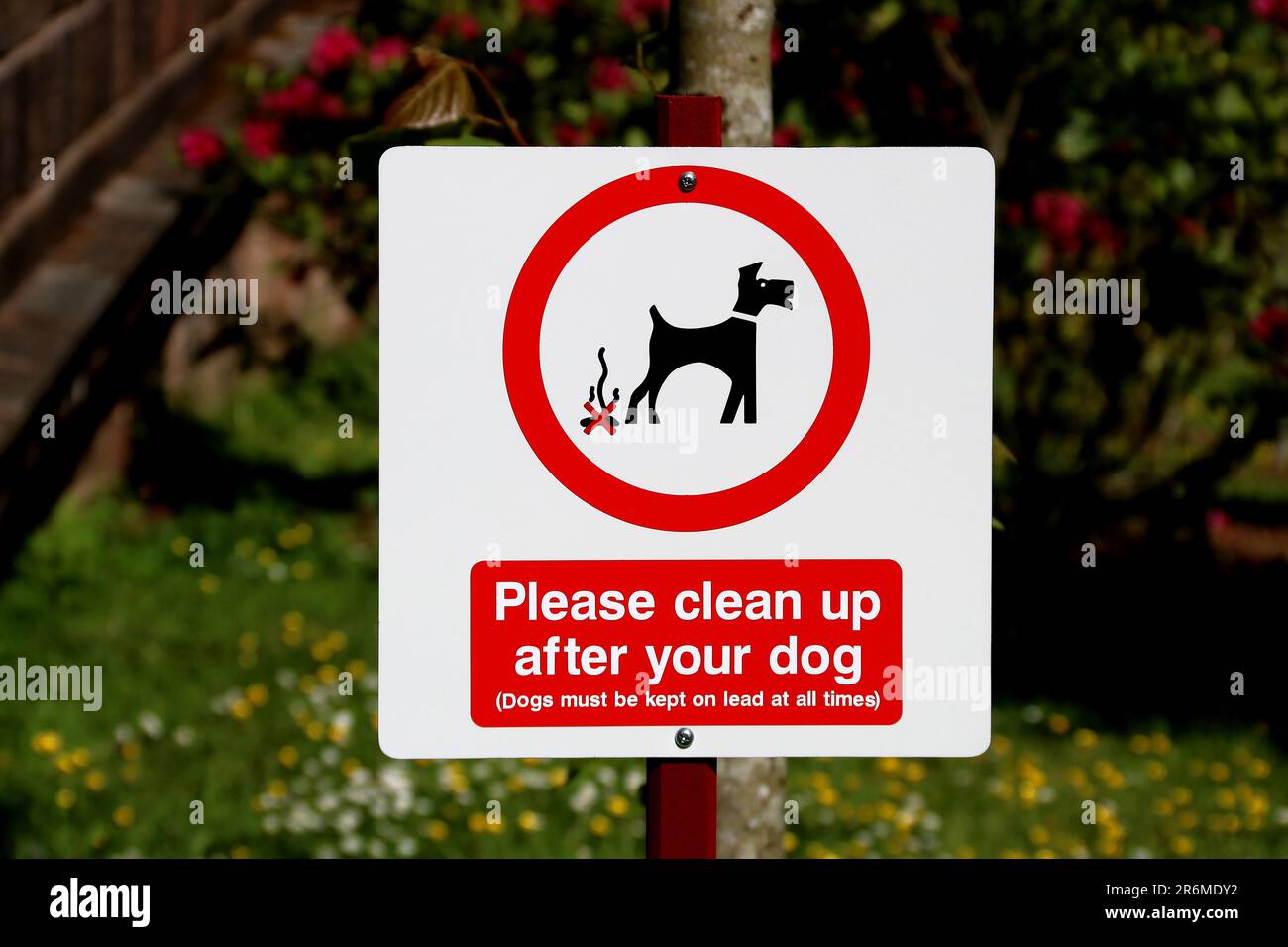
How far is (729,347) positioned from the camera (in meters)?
1.61

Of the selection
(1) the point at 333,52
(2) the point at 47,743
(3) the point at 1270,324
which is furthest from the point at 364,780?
(3) the point at 1270,324

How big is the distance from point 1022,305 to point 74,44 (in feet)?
13.5

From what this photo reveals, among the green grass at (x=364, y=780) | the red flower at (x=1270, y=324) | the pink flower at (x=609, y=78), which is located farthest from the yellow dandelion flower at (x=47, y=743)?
the red flower at (x=1270, y=324)

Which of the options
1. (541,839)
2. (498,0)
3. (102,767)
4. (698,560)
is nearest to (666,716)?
(698,560)

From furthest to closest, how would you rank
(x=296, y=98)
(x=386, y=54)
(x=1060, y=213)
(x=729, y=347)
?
(x=296, y=98) < (x=386, y=54) < (x=1060, y=213) < (x=729, y=347)

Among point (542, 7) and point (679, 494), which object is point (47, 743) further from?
point (679, 494)

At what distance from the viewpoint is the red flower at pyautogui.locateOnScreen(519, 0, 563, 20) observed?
562 cm

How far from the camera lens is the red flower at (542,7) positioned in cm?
562

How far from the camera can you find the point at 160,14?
7203 mm

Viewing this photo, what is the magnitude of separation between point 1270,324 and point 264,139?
12.9 ft

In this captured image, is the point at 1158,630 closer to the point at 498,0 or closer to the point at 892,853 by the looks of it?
the point at 892,853

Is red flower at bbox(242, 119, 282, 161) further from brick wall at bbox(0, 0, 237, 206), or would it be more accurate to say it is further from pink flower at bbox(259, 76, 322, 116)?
brick wall at bbox(0, 0, 237, 206)

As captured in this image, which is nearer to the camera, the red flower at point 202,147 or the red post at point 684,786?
the red post at point 684,786

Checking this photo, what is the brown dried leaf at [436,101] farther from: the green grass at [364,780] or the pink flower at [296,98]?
the pink flower at [296,98]
